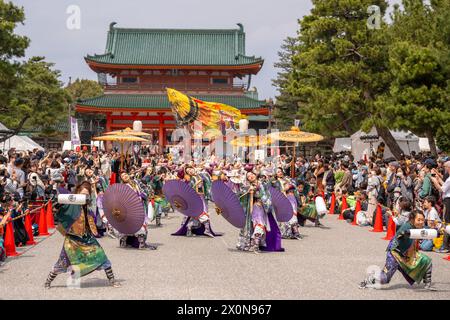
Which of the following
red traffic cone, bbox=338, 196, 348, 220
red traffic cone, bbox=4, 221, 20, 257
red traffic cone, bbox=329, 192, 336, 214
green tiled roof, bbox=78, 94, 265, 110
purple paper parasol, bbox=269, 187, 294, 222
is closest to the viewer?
red traffic cone, bbox=4, 221, 20, 257

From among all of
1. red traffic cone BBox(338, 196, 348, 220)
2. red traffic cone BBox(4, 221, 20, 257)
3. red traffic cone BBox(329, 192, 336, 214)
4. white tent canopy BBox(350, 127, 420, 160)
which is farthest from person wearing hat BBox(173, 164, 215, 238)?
white tent canopy BBox(350, 127, 420, 160)

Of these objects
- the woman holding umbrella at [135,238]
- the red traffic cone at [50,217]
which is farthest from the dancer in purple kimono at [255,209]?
the red traffic cone at [50,217]

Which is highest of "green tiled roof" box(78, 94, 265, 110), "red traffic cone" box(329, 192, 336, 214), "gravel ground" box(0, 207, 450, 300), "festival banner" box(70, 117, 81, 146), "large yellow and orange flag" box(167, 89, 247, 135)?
"green tiled roof" box(78, 94, 265, 110)

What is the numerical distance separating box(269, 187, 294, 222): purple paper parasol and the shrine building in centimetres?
3549

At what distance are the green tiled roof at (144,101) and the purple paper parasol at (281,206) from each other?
3559 cm

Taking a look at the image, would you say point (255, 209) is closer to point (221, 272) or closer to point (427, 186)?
point (221, 272)

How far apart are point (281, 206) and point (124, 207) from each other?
3.41 metres

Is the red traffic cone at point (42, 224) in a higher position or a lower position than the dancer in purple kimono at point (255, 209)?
lower

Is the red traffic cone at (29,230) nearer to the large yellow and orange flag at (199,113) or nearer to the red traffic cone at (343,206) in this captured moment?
the red traffic cone at (343,206)

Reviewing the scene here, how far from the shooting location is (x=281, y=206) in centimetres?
1341

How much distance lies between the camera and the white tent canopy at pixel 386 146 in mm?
31375

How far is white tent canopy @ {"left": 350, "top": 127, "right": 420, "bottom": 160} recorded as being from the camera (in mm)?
31375

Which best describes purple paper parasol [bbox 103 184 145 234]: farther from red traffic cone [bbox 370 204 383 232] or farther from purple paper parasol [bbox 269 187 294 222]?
red traffic cone [bbox 370 204 383 232]

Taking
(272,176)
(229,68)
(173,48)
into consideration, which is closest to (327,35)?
(272,176)
